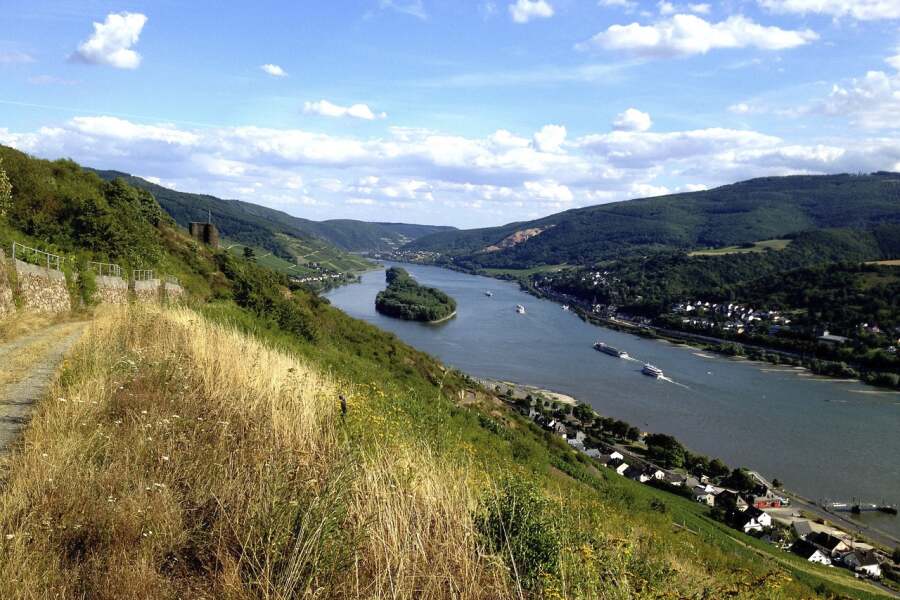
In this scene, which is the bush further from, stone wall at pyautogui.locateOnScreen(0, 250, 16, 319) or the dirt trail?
stone wall at pyautogui.locateOnScreen(0, 250, 16, 319)

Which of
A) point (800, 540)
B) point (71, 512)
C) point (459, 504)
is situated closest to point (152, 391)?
point (71, 512)

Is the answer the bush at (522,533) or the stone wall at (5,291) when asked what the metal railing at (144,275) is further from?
the bush at (522,533)

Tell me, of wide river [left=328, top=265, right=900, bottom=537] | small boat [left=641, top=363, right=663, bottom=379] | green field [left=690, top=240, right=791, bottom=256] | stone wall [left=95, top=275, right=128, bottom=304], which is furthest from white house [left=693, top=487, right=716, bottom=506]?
green field [left=690, top=240, right=791, bottom=256]

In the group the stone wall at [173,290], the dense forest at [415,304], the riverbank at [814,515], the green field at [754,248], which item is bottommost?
the riverbank at [814,515]

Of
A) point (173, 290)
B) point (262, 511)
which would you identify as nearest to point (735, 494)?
point (173, 290)

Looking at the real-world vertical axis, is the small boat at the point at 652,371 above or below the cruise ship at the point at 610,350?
below

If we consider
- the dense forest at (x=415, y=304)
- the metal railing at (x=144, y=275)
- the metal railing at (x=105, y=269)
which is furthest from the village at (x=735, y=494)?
the dense forest at (x=415, y=304)

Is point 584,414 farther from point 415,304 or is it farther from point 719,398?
point 415,304
